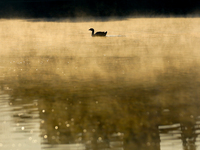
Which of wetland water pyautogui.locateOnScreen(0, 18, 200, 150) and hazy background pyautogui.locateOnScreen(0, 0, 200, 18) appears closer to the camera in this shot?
wetland water pyautogui.locateOnScreen(0, 18, 200, 150)

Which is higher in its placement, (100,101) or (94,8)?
(94,8)

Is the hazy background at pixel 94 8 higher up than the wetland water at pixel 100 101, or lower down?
higher up

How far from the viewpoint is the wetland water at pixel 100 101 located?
5.99 m

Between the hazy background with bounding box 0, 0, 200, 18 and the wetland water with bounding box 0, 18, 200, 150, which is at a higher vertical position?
the hazy background with bounding box 0, 0, 200, 18

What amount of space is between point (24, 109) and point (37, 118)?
75 centimetres

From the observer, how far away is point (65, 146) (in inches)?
225

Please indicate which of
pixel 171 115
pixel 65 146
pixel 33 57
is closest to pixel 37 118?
pixel 65 146

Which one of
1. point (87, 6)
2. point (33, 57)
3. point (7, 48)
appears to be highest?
point (87, 6)

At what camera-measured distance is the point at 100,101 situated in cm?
838

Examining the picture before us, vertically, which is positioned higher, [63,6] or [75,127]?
[63,6]

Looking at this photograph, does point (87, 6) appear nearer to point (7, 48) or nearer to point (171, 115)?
point (7, 48)

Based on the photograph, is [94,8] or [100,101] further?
[94,8]

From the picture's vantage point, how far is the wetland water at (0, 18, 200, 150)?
5.99m

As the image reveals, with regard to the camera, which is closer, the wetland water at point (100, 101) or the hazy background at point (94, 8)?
the wetland water at point (100, 101)
